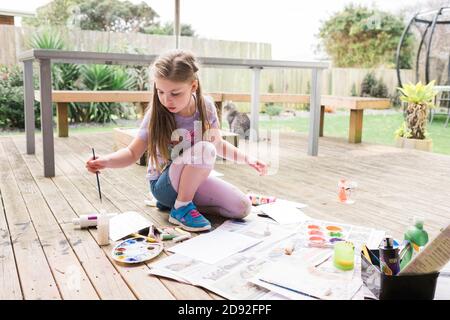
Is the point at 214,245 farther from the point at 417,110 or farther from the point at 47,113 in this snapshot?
the point at 417,110

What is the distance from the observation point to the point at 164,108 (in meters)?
1.68

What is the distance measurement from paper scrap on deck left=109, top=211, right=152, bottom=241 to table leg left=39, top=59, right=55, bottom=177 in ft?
3.11

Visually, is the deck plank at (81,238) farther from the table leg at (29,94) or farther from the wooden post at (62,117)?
the wooden post at (62,117)

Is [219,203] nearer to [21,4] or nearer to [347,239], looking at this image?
[347,239]

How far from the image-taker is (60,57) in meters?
2.41

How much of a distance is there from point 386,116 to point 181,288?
21.6 feet

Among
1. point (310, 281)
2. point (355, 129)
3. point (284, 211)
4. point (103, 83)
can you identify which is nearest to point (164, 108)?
point (284, 211)

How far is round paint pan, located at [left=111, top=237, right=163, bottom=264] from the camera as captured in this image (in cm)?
133

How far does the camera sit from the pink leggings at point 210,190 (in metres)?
1.64

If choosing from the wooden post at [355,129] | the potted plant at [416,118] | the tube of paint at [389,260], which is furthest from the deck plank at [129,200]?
the potted plant at [416,118]

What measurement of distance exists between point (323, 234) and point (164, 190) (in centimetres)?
63

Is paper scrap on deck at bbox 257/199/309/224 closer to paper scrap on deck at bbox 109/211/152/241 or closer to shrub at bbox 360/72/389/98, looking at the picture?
paper scrap on deck at bbox 109/211/152/241

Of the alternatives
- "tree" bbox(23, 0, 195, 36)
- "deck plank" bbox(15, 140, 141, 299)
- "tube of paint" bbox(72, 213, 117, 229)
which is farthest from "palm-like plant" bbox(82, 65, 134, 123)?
"tube of paint" bbox(72, 213, 117, 229)

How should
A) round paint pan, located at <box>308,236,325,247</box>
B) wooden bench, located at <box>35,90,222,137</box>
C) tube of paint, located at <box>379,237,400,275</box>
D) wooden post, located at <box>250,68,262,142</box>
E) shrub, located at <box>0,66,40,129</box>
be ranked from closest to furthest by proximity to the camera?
tube of paint, located at <box>379,237,400,275</box>, round paint pan, located at <box>308,236,325,247</box>, wooden bench, located at <box>35,90,222,137</box>, wooden post, located at <box>250,68,262,142</box>, shrub, located at <box>0,66,40,129</box>
